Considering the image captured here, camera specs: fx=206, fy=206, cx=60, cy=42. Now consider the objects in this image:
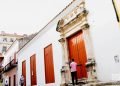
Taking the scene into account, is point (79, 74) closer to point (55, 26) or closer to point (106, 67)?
point (106, 67)

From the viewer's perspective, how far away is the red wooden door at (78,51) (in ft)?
33.5

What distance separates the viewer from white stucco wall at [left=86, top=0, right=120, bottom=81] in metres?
8.11

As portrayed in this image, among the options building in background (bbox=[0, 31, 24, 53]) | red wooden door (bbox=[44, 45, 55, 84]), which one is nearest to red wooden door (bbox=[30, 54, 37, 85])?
red wooden door (bbox=[44, 45, 55, 84])

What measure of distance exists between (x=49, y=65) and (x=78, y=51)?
320 cm

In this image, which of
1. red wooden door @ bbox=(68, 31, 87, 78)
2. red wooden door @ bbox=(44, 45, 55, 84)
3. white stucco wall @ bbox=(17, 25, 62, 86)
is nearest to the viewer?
red wooden door @ bbox=(68, 31, 87, 78)

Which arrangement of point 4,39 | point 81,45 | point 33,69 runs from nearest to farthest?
point 81,45, point 33,69, point 4,39

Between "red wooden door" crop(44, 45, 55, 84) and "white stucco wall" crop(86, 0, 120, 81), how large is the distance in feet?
14.3

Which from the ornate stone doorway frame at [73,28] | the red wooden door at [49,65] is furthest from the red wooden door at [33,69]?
the ornate stone doorway frame at [73,28]

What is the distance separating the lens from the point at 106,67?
335 inches

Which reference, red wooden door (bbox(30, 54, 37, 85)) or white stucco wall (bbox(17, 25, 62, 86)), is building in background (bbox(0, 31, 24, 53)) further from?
red wooden door (bbox(30, 54, 37, 85))

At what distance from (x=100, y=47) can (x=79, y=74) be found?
2231mm

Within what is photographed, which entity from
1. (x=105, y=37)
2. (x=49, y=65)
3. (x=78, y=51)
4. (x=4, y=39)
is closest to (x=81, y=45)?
(x=78, y=51)

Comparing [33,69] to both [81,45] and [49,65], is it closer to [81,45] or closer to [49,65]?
[49,65]

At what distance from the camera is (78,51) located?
10680mm
